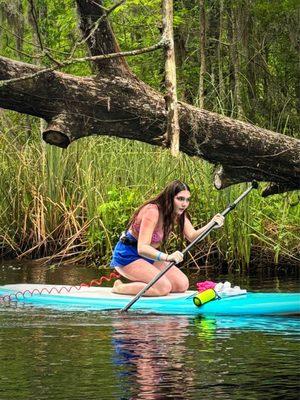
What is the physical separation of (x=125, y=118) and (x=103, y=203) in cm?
746

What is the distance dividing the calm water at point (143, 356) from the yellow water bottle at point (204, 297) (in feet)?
1.35

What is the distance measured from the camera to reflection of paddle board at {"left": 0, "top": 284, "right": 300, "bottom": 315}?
35.9ft

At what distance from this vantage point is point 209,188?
14453mm

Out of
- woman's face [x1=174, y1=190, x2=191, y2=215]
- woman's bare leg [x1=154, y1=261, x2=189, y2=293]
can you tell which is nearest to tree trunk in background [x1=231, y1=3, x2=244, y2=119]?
woman's bare leg [x1=154, y1=261, x2=189, y2=293]

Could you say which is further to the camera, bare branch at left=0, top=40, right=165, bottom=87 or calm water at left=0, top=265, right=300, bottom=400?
calm water at left=0, top=265, right=300, bottom=400

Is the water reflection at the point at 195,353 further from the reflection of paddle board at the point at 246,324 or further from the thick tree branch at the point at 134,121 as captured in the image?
the thick tree branch at the point at 134,121

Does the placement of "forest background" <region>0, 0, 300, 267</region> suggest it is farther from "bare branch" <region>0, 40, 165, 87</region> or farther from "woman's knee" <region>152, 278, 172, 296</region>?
"bare branch" <region>0, 40, 165, 87</region>

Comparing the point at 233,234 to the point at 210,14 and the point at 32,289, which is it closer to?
the point at 32,289

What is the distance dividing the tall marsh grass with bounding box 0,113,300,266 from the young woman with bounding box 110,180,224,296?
2.45 m

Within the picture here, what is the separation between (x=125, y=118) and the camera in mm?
7383

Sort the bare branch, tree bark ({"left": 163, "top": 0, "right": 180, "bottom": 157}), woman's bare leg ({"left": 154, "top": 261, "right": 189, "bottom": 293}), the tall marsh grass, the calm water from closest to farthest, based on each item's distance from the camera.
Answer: the bare branch
tree bark ({"left": 163, "top": 0, "right": 180, "bottom": 157})
the calm water
woman's bare leg ({"left": 154, "top": 261, "right": 189, "bottom": 293})
the tall marsh grass

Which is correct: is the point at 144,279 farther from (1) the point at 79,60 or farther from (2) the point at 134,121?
(1) the point at 79,60

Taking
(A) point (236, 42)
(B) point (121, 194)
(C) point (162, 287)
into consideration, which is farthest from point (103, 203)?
(A) point (236, 42)

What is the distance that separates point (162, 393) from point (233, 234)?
7.33 meters
